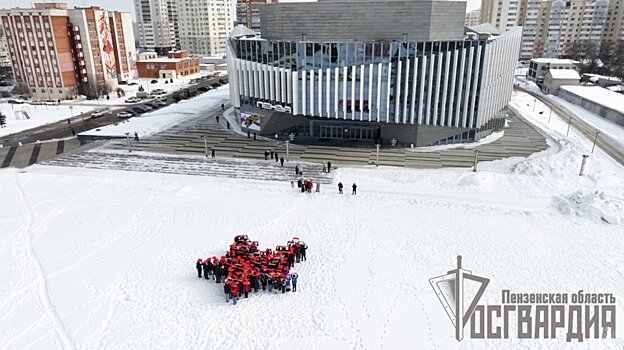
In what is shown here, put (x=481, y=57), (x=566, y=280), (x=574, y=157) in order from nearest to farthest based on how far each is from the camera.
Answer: (x=566, y=280), (x=574, y=157), (x=481, y=57)

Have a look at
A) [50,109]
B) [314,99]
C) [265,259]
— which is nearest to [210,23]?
[50,109]

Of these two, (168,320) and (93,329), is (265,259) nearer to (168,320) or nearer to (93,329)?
(168,320)

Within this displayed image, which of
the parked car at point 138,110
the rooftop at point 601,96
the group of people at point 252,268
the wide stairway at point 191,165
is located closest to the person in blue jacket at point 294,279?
the group of people at point 252,268

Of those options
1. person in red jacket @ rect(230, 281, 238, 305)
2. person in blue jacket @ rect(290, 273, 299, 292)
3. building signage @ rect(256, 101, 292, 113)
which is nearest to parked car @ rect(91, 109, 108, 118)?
building signage @ rect(256, 101, 292, 113)

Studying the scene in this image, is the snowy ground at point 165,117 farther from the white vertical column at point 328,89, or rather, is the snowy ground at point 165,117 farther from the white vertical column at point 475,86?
the white vertical column at point 475,86

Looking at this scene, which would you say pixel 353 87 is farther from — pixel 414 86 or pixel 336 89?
pixel 414 86

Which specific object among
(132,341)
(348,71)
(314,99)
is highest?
(348,71)
